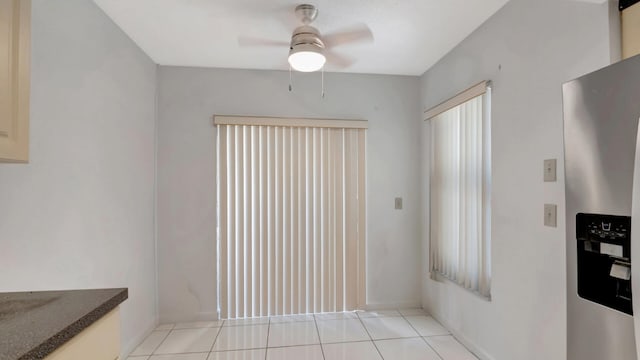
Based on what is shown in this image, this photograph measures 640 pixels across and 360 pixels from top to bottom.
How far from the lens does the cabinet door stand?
39.7 inches

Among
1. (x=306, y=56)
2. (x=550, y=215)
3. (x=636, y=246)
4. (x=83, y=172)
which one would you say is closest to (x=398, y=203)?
(x=550, y=215)

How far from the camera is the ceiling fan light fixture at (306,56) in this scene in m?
1.95

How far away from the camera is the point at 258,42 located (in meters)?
2.31

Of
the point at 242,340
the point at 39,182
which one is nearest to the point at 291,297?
the point at 242,340

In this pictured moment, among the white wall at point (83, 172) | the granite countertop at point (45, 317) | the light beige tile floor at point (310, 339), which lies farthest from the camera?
the light beige tile floor at point (310, 339)

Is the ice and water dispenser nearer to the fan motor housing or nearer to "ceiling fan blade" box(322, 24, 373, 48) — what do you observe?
the fan motor housing

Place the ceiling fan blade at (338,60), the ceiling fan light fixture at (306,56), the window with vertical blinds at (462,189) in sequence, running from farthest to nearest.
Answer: the ceiling fan blade at (338,60) → the window with vertical blinds at (462,189) → the ceiling fan light fixture at (306,56)

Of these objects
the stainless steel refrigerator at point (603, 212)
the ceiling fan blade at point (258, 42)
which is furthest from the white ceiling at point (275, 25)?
the stainless steel refrigerator at point (603, 212)

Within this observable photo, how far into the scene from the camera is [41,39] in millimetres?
1516

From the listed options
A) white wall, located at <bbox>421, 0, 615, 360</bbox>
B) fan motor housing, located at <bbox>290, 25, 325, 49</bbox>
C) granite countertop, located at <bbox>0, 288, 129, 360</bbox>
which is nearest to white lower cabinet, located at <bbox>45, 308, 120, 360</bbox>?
granite countertop, located at <bbox>0, 288, 129, 360</bbox>

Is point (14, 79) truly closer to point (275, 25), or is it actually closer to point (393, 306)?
point (275, 25)

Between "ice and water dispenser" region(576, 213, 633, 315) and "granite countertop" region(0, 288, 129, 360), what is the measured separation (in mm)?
1682

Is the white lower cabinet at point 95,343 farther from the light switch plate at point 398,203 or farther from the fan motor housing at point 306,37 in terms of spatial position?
the light switch plate at point 398,203

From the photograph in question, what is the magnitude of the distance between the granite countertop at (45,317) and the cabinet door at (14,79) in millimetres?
537
